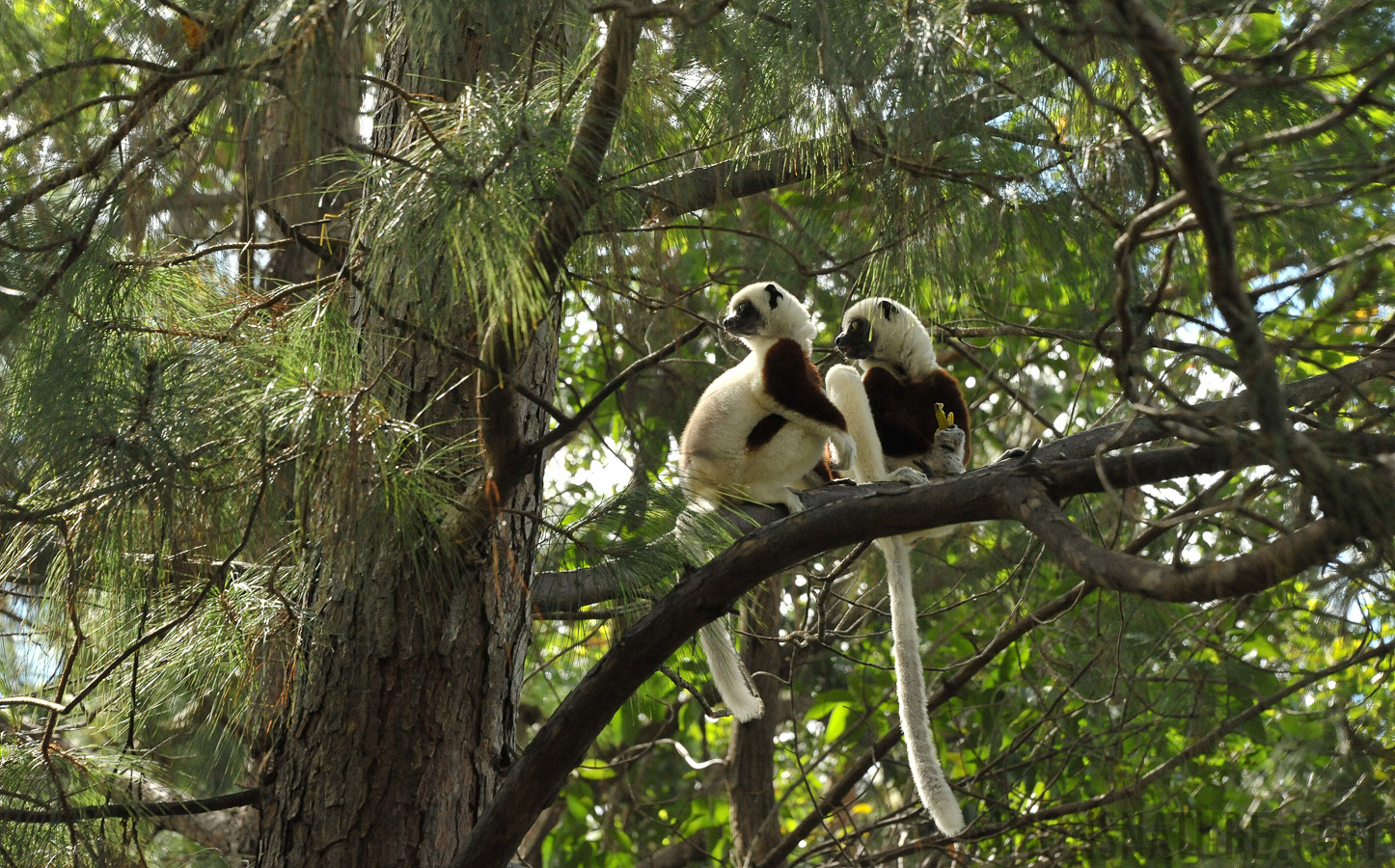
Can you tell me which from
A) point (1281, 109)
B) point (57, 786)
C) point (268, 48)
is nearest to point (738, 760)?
point (57, 786)

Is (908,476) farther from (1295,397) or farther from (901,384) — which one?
(1295,397)

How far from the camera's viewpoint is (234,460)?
2.42m

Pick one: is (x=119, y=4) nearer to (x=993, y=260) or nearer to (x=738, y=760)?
(x=993, y=260)

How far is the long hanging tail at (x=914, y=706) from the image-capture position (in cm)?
319

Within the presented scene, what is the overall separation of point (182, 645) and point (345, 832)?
73 centimetres

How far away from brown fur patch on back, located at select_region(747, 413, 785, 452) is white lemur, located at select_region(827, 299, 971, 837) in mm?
283

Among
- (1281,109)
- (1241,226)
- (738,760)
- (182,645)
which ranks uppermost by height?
(1281,109)

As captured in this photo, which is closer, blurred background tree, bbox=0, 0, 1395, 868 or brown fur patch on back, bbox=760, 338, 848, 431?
blurred background tree, bbox=0, 0, 1395, 868

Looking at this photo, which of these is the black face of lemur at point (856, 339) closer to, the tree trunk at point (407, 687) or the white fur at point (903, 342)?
the white fur at point (903, 342)

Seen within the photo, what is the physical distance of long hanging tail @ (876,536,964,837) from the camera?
3186 millimetres

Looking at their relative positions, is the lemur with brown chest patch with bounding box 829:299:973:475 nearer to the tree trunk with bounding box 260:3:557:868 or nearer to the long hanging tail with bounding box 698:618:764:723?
the long hanging tail with bounding box 698:618:764:723

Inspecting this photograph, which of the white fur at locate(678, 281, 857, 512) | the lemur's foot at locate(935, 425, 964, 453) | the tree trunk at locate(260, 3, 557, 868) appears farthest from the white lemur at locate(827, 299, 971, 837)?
the tree trunk at locate(260, 3, 557, 868)

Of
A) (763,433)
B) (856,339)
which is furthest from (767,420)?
(856,339)

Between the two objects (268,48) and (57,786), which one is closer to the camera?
(268,48)
